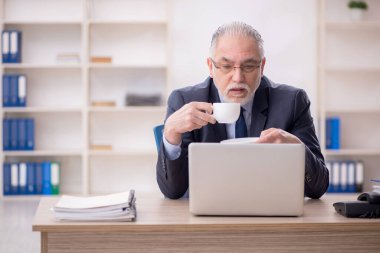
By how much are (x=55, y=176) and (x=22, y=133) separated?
486 mm

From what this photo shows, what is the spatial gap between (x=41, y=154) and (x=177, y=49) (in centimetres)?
156

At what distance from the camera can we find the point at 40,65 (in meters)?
5.57

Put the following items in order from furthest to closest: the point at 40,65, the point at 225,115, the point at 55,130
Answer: the point at 55,130 < the point at 40,65 < the point at 225,115

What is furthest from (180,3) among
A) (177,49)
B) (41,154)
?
(41,154)

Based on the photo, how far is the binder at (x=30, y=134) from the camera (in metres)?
5.68

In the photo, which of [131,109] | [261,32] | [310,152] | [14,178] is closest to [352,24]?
[261,32]

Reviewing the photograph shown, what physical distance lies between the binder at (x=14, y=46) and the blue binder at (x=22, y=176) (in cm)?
94

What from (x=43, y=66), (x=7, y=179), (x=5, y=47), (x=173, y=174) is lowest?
(x=7, y=179)

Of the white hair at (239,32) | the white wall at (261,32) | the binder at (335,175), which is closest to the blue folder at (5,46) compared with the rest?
the white wall at (261,32)

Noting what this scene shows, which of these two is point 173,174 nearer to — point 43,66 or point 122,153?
point 122,153

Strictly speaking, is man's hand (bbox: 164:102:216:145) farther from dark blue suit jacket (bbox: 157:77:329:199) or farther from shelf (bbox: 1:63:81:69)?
shelf (bbox: 1:63:81:69)

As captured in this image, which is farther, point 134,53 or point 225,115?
point 134,53

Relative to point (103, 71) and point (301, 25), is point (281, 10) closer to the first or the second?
point (301, 25)

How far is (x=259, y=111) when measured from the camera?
2.45 meters
